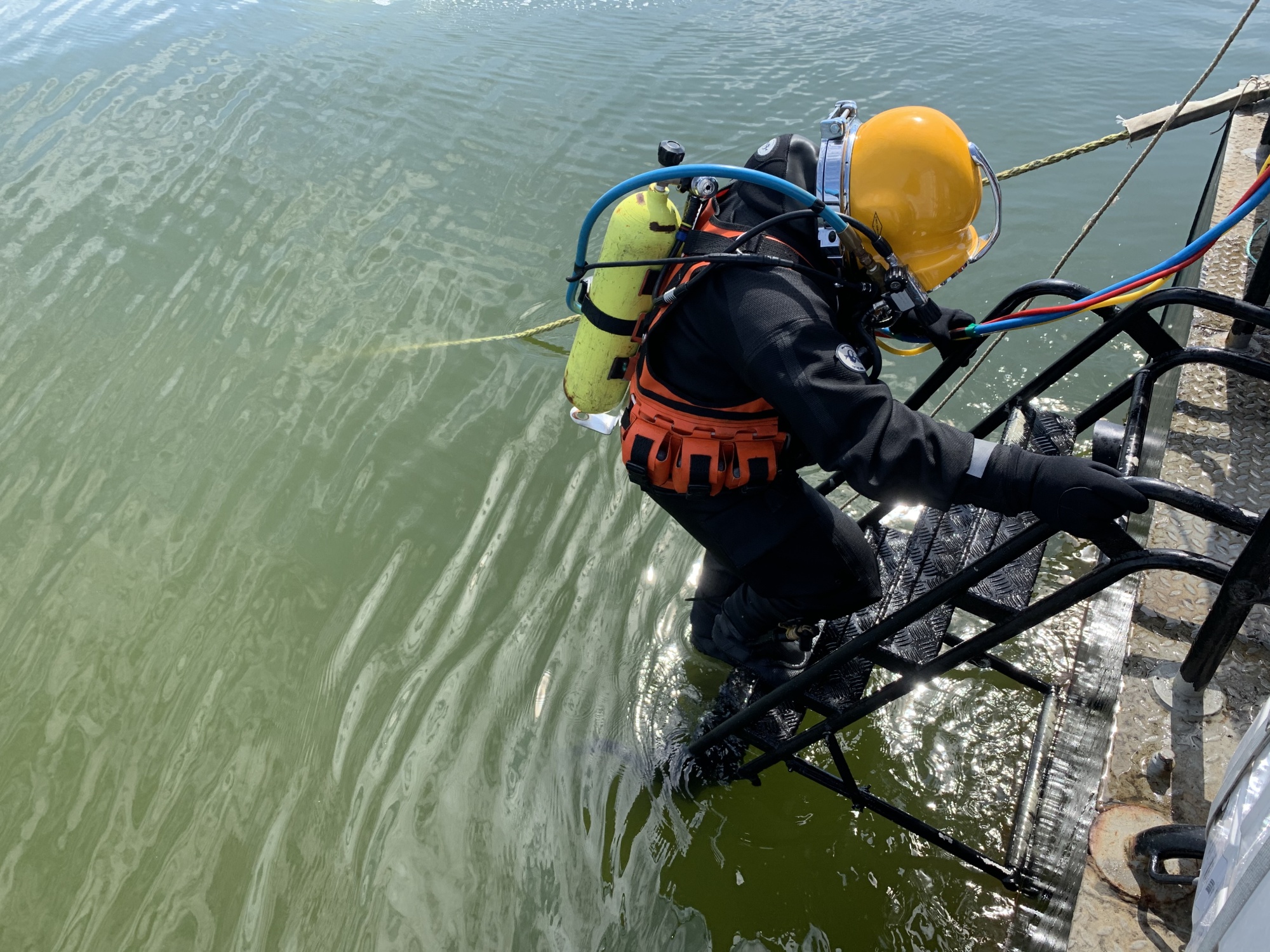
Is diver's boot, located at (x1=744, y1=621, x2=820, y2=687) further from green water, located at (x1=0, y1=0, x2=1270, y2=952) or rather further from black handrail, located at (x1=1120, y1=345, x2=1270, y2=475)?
black handrail, located at (x1=1120, y1=345, x2=1270, y2=475)

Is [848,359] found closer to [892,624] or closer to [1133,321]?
[892,624]

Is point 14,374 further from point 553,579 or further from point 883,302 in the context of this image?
point 883,302

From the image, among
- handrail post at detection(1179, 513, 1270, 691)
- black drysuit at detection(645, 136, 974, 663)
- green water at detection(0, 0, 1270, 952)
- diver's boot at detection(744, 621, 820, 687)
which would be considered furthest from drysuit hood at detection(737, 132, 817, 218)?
green water at detection(0, 0, 1270, 952)

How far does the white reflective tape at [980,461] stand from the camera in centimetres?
216

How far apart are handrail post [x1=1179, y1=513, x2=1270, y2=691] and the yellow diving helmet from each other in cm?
102

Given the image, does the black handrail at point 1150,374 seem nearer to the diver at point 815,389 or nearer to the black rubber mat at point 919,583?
the black rubber mat at point 919,583

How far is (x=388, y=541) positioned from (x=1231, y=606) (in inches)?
147

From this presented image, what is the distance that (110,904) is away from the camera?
3277 millimetres

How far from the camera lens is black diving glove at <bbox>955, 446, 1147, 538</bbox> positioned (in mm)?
1959

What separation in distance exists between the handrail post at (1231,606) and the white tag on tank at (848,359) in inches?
37.3

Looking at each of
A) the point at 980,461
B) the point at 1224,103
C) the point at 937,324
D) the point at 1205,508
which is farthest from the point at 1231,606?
the point at 1224,103

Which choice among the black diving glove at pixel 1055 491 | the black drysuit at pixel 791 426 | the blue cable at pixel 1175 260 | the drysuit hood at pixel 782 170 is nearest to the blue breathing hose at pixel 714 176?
the drysuit hood at pixel 782 170

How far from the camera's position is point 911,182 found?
2.28 meters

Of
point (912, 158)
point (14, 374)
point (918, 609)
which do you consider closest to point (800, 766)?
point (918, 609)
